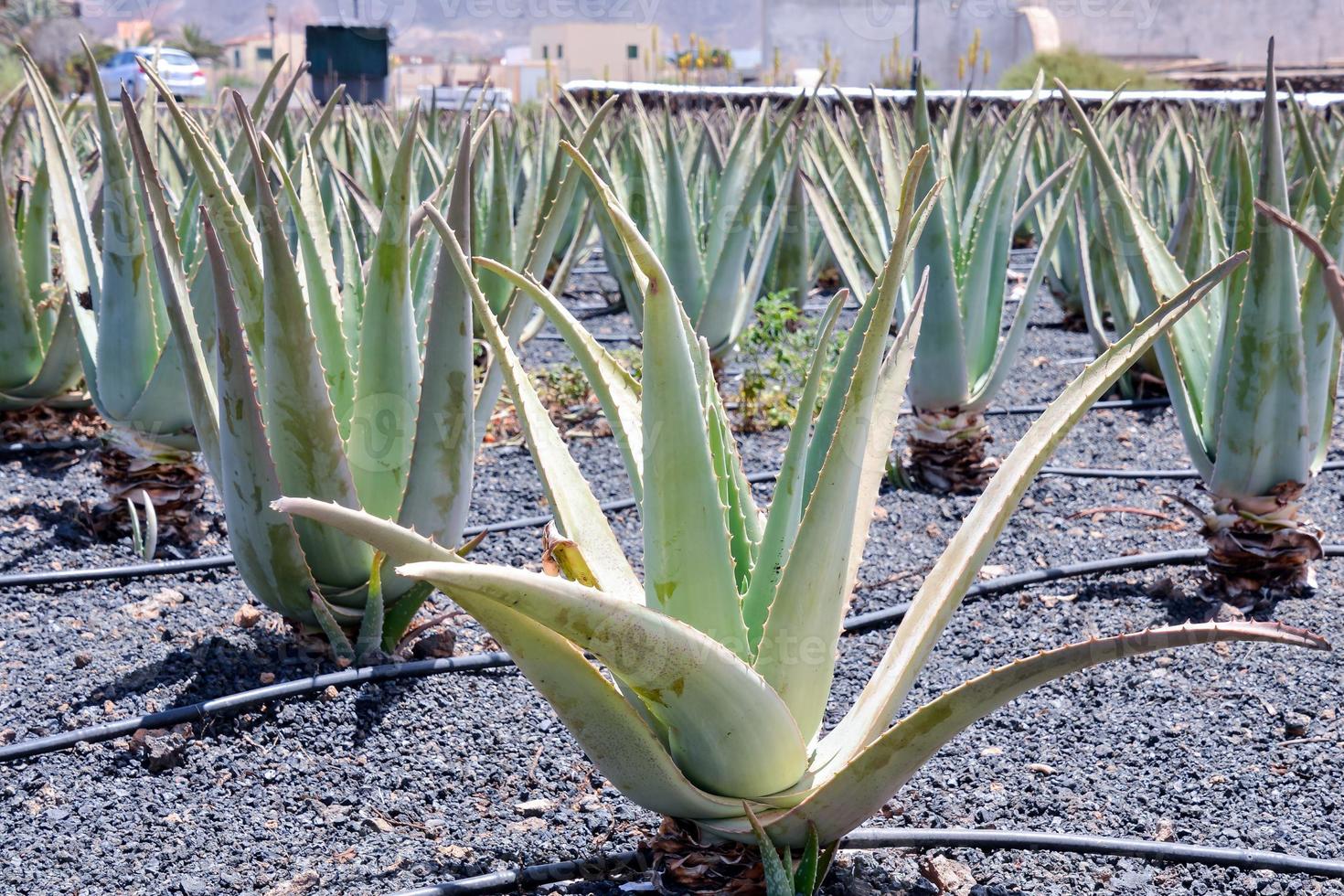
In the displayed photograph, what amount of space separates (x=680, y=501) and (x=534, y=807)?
1.97 feet

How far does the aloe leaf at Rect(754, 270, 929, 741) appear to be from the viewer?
1.02 metres

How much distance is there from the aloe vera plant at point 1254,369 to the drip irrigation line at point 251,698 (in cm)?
124

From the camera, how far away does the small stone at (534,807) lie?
1.48 meters

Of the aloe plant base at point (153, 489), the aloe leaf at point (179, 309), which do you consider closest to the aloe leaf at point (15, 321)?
the aloe plant base at point (153, 489)

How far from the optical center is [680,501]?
1.09m

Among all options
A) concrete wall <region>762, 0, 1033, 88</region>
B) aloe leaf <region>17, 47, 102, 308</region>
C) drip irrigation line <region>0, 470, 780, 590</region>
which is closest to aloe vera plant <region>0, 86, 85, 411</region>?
aloe leaf <region>17, 47, 102, 308</region>

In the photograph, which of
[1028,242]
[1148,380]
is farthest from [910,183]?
[1028,242]

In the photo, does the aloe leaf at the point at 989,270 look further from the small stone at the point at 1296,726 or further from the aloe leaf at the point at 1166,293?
the small stone at the point at 1296,726

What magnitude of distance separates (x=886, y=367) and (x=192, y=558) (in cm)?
167

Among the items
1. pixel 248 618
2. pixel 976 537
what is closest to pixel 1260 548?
pixel 976 537

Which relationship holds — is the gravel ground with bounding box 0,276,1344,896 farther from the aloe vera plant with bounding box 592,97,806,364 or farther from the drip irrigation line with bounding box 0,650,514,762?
the aloe vera plant with bounding box 592,97,806,364

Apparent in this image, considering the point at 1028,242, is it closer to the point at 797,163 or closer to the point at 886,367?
the point at 797,163

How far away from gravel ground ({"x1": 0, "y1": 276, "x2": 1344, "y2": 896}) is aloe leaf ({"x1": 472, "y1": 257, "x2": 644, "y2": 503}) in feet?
1.64

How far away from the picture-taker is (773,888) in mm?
1105
